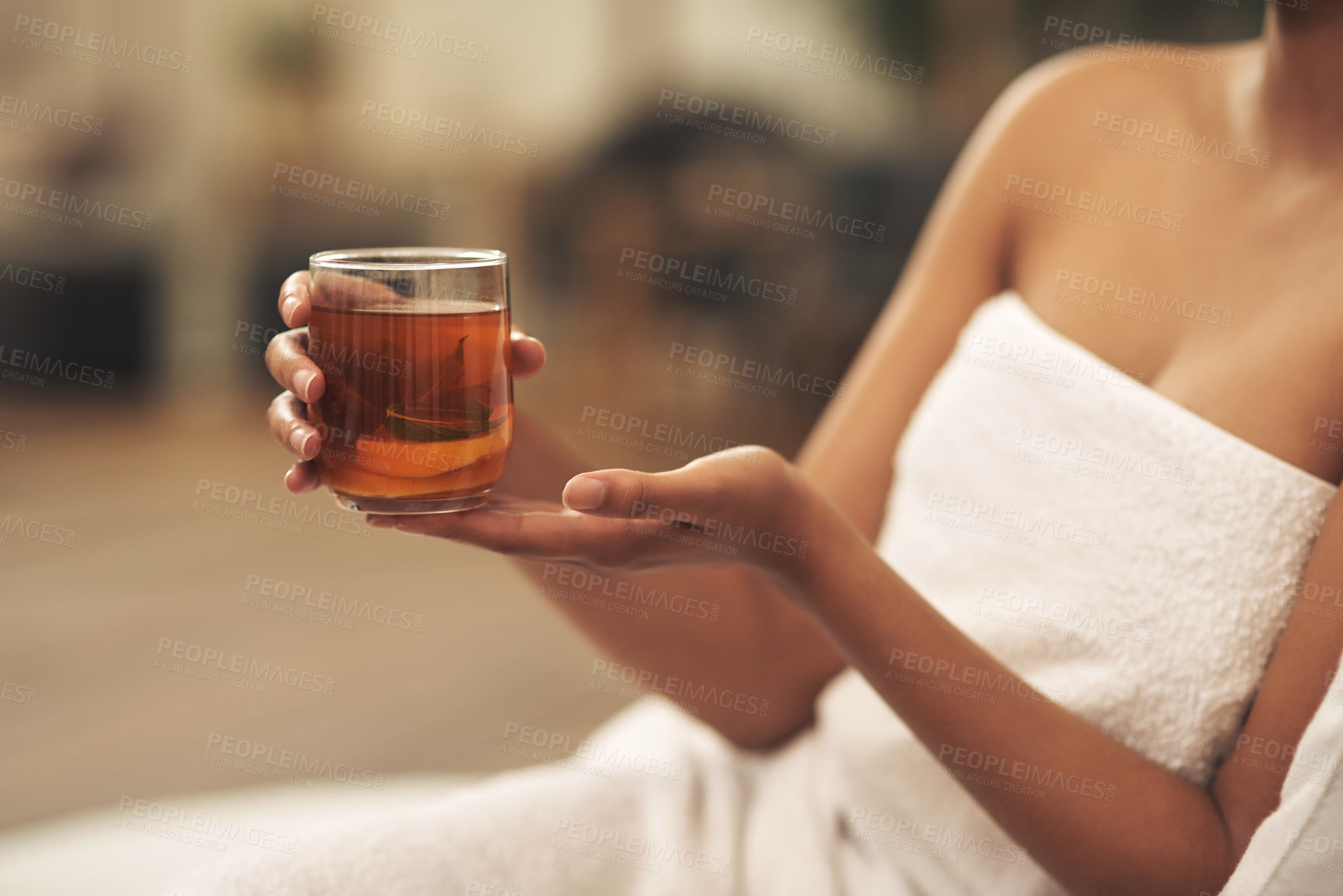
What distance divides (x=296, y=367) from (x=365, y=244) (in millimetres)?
4377

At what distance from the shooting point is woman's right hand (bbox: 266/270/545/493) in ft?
2.59

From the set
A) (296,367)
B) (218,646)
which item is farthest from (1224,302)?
(218,646)

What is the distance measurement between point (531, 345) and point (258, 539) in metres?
2.73

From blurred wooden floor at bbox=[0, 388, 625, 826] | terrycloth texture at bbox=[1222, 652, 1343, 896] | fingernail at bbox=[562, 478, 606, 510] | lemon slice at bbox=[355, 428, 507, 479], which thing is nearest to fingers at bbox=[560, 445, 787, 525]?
fingernail at bbox=[562, 478, 606, 510]

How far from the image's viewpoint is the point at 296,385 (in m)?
0.79

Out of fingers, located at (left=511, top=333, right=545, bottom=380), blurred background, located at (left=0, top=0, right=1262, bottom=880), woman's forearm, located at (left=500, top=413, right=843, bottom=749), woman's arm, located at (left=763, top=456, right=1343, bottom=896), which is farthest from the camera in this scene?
blurred background, located at (left=0, top=0, right=1262, bottom=880)

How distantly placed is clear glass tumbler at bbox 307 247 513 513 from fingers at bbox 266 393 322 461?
1 cm

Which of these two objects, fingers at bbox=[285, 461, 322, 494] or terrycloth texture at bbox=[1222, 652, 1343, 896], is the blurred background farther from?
terrycloth texture at bbox=[1222, 652, 1343, 896]

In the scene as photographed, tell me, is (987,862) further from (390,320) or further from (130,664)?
(130,664)

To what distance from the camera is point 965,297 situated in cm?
118

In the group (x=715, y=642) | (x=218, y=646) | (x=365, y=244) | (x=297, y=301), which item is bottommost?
(x=218, y=646)

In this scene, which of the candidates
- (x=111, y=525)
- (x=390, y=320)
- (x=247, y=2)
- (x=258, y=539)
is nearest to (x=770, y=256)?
(x=258, y=539)

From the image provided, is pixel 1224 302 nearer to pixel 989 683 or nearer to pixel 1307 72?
pixel 1307 72

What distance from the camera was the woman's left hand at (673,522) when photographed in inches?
29.3
